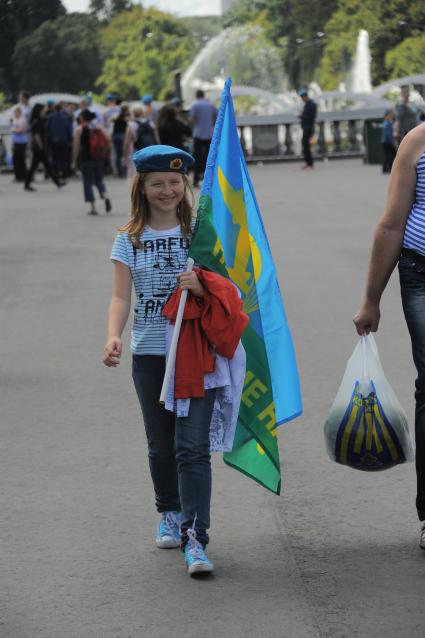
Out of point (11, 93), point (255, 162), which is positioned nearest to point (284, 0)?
point (11, 93)

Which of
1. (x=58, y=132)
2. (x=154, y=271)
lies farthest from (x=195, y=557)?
(x=58, y=132)

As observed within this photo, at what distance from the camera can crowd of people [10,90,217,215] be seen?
20547 millimetres

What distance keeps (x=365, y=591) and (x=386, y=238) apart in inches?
45.9

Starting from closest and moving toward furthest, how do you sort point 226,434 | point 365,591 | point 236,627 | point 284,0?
point 236,627, point 365,591, point 226,434, point 284,0

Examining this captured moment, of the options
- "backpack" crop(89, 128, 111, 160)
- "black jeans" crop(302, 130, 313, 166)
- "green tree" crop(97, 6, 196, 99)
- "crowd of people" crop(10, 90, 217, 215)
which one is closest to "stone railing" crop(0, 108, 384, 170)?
"crowd of people" crop(10, 90, 217, 215)

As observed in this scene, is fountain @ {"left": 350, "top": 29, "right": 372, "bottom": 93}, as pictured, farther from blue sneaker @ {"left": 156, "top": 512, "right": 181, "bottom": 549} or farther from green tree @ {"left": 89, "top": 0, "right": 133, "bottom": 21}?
green tree @ {"left": 89, "top": 0, "right": 133, "bottom": 21}

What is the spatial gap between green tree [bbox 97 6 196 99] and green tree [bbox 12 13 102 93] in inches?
70.9

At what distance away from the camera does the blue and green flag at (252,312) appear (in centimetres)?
508

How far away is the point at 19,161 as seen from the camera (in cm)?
3061

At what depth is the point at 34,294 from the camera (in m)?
12.7

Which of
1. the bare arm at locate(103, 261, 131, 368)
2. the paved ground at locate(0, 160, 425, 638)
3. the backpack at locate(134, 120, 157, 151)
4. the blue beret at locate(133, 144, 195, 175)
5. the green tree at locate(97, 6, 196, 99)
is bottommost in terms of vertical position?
the green tree at locate(97, 6, 196, 99)

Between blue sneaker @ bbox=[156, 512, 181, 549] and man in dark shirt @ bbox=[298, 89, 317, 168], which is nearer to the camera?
blue sneaker @ bbox=[156, 512, 181, 549]

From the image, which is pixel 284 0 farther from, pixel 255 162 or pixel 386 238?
pixel 386 238

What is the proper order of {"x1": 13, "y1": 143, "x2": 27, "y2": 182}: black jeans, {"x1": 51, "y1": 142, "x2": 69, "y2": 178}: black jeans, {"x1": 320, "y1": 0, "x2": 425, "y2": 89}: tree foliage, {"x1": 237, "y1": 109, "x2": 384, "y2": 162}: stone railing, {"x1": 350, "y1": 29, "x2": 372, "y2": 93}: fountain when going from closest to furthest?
{"x1": 13, "y1": 143, "x2": 27, "y2": 182}: black jeans
{"x1": 51, "y1": 142, "x2": 69, "y2": 178}: black jeans
{"x1": 237, "y1": 109, "x2": 384, "y2": 162}: stone railing
{"x1": 350, "y1": 29, "x2": 372, "y2": 93}: fountain
{"x1": 320, "y1": 0, "x2": 425, "y2": 89}: tree foliage
